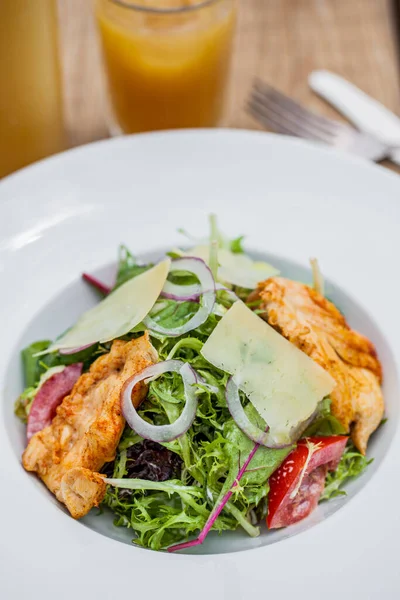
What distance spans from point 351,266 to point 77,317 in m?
1.23

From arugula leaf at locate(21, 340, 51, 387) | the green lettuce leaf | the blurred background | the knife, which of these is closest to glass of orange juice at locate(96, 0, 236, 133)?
the blurred background

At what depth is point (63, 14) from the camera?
4988 mm

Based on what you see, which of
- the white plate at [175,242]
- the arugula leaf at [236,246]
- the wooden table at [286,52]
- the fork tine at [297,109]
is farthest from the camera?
the wooden table at [286,52]

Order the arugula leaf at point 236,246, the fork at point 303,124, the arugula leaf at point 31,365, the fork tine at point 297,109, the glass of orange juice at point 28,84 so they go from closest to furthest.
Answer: the arugula leaf at point 31,365, the arugula leaf at point 236,246, the glass of orange juice at point 28,84, the fork at point 303,124, the fork tine at point 297,109

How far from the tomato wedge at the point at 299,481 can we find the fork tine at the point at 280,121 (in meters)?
2.07

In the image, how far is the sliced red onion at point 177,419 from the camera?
7.48 ft

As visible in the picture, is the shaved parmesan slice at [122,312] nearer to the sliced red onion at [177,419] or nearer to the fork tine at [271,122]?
the sliced red onion at [177,419]

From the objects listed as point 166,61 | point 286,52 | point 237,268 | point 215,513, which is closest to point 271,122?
point 166,61

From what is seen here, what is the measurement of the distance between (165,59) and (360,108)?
1279 mm

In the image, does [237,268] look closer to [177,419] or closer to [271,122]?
[177,419]

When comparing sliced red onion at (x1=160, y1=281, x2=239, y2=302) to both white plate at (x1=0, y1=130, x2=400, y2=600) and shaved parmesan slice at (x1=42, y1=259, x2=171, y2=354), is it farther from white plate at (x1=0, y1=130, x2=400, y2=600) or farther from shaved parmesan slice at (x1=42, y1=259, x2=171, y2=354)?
white plate at (x1=0, y1=130, x2=400, y2=600)

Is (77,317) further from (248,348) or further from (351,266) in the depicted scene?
(351,266)

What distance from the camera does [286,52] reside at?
4762 millimetres

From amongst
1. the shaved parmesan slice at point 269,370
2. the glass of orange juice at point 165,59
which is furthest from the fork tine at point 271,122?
the shaved parmesan slice at point 269,370
